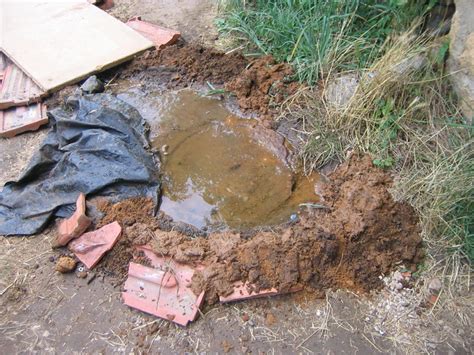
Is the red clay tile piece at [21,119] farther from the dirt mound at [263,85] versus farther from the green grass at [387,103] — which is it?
the green grass at [387,103]

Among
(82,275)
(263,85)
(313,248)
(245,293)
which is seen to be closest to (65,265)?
(82,275)

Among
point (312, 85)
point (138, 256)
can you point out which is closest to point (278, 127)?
point (312, 85)

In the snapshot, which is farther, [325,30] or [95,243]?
[325,30]

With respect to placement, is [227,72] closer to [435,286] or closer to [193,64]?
[193,64]

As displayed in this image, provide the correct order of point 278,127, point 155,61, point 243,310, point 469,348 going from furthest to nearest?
point 155,61, point 278,127, point 243,310, point 469,348

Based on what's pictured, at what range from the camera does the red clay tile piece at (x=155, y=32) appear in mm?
4051

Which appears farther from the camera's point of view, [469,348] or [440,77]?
[440,77]

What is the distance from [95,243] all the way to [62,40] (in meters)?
2.40

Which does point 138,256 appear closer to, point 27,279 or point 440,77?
point 27,279

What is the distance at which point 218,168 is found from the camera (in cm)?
310

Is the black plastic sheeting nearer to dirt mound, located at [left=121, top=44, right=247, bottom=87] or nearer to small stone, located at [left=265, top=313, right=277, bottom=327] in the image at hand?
dirt mound, located at [left=121, top=44, right=247, bottom=87]

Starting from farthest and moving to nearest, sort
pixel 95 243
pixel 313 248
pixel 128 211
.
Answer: pixel 128 211
pixel 95 243
pixel 313 248

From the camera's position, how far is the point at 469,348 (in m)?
2.19

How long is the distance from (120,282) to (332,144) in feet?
5.84
